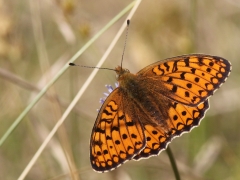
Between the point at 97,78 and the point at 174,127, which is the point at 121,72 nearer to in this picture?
the point at 174,127

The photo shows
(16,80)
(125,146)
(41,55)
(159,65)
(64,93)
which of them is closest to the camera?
(125,146)

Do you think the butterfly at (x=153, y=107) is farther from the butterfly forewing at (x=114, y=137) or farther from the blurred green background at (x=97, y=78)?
the blurred green background at (x=97, y=78)

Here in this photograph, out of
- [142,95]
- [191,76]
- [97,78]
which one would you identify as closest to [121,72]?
[142,95]

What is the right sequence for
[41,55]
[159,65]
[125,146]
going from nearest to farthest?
[125,146] → [159,65] → [41,55]

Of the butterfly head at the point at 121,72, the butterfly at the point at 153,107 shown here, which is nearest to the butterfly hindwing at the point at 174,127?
the butterfly at the point at 153,107

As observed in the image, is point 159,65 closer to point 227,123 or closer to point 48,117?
point 227,123

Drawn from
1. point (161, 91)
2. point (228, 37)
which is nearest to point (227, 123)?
point (228, 37)

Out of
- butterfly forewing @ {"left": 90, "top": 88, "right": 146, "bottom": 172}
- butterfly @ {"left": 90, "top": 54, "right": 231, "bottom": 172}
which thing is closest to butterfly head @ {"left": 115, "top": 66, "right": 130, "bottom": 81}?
butterfly @ {"left": 90, "top": 54, "right": 231, "bottom": 172}
